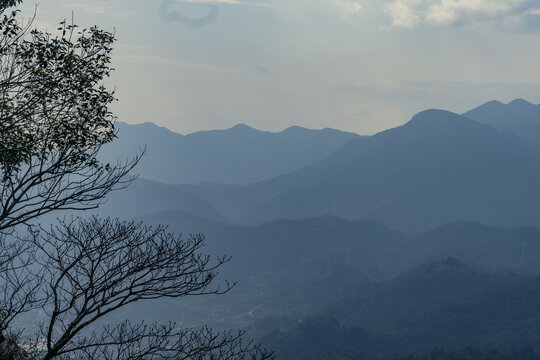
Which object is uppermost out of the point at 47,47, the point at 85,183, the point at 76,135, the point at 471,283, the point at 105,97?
the point at 471,283

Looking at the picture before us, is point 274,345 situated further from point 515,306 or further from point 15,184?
point 15,184

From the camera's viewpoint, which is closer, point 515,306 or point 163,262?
point 163,262

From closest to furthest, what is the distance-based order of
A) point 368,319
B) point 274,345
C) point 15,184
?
point 15,184 < point 274,345 < point 368,319

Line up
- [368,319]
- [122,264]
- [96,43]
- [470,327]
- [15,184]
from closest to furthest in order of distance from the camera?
[122,264], [15,184], [96,43], [470,327], [368,319]

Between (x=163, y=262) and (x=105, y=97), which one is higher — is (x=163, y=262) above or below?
below

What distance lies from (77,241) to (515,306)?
185519mm

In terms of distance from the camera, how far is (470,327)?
171375 millimetres

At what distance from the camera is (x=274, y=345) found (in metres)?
159

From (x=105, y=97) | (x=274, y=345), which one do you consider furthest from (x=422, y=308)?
(x=105, y=97)

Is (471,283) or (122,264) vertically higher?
(471,283)

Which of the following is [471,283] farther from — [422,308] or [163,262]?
[163,262]

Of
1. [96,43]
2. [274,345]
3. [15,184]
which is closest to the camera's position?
[15,184]

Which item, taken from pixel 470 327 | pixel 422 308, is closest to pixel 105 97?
pixel 470 327

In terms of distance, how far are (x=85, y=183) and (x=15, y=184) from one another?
1.49 meters
